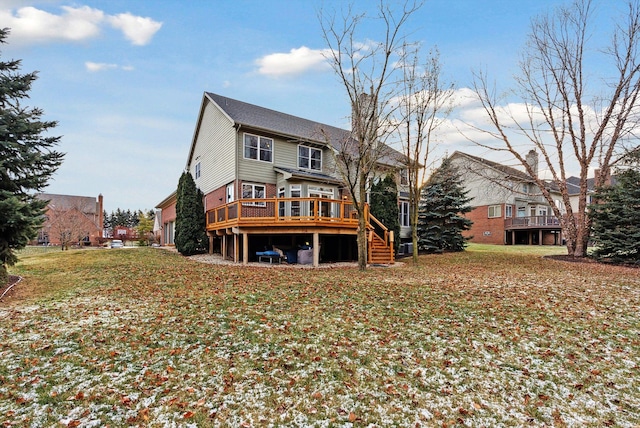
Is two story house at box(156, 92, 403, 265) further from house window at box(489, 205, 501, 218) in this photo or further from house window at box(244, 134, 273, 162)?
house window at box(489, 205, 501, 218)

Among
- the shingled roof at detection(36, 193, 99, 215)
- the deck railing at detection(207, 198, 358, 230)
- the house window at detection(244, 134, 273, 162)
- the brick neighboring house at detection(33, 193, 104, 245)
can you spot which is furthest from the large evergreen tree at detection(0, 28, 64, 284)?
the shingled roof at detection(36, 193, 99, 215)

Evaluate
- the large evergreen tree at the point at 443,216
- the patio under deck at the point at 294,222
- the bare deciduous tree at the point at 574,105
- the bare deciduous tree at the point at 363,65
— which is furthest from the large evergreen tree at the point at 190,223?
the bare deciduous tree at the point at 574,105

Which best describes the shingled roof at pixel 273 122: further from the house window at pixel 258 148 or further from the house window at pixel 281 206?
the house window at pixel 281 206

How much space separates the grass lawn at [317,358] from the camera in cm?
334

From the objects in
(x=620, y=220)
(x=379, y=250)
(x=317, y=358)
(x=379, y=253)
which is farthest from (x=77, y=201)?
(x=620, y=220)

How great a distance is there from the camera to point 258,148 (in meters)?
16.8

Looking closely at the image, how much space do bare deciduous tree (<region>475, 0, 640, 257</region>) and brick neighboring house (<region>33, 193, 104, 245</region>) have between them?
22.5m

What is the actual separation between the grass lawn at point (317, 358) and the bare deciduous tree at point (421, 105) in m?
8.20

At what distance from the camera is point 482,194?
3456cm

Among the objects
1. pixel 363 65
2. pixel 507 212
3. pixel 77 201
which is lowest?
pixel 507 212

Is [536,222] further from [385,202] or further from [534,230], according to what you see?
[385,202]

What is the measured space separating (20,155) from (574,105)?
2365 centimetres

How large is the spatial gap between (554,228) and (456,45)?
80.2 ft

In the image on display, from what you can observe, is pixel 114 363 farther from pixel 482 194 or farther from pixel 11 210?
pixel 482 194
